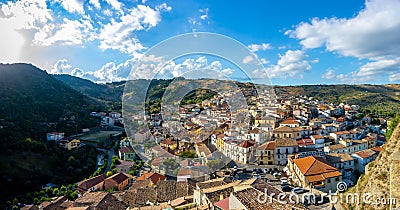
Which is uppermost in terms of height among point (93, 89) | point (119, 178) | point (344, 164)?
point (93, 89)

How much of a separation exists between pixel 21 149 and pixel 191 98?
19807 mm

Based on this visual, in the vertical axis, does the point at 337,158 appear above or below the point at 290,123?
below

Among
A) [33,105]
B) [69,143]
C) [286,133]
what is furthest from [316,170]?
[33,105]

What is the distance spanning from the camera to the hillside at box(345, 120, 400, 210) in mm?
5984

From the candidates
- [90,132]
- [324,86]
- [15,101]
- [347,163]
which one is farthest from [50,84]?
[324,86]

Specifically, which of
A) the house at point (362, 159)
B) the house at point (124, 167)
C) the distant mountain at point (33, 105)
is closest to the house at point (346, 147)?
the house at point (362, 159)

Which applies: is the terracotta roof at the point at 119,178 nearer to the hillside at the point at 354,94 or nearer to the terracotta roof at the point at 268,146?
the terracotta roof at the point at 268,146

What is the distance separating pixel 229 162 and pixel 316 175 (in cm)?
497

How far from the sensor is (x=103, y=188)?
15.8 meters

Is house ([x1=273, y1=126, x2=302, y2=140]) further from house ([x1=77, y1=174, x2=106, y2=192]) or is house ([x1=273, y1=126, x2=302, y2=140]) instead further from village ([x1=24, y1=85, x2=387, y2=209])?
house ([x1=77, y1=174, x2=106, y2=192])

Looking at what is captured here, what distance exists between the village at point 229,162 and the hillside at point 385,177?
5.34 ft

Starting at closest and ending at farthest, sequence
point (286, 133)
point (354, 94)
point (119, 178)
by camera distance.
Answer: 1. point (119, 178)
2. point (286, 133)
3. point (354, 94)

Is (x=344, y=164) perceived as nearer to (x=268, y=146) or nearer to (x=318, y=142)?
(x=318, y=142)

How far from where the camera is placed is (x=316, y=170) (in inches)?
480
